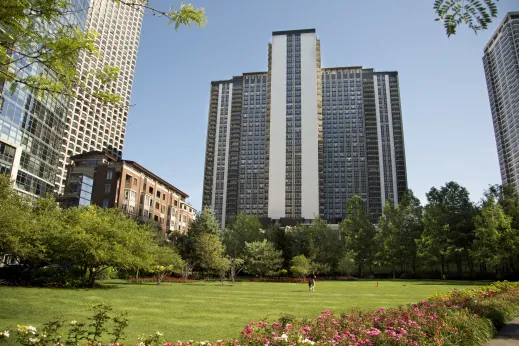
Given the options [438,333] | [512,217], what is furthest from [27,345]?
[512,217]

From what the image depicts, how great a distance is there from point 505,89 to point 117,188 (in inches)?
5582

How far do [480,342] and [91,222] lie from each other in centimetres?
2897

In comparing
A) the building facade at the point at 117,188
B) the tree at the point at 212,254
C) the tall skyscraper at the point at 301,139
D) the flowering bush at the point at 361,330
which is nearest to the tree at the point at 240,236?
the tree at the point at 212,254

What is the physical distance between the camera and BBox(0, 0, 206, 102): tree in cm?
491

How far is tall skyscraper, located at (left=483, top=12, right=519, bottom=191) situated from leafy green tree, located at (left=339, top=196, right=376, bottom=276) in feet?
278

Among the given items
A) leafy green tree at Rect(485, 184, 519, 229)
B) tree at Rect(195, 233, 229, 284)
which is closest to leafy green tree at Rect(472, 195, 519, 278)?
leafy green tree at Rect(485, 184, 519, 229)

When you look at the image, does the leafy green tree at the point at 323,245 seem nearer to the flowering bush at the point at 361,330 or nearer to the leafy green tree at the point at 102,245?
the leafy green tree at the point at 102,245

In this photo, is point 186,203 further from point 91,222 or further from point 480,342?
point 480,342

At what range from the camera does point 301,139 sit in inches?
5182

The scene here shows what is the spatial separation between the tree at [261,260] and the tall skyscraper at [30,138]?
34162mm

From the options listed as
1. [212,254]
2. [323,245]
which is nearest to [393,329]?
[212,254]

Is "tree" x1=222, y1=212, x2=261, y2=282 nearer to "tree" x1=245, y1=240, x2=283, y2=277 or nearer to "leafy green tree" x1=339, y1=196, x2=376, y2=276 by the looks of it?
→ "tree" x1=245, y1=240, x2=283, y2=277

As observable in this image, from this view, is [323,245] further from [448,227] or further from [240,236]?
[448,227]

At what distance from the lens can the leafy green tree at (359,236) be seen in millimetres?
67625
